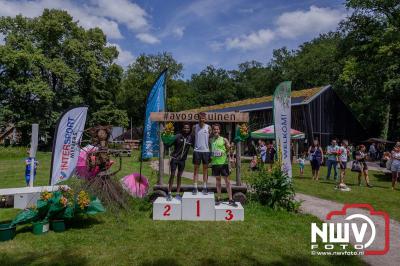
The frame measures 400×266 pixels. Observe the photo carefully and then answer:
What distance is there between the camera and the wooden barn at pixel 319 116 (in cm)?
3103

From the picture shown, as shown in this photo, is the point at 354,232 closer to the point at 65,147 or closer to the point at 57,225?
the point at 57,225

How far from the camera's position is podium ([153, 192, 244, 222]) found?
7.73 metres

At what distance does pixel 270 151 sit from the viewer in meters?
19.0

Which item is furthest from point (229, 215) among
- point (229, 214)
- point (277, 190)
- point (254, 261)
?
point (254, 261)

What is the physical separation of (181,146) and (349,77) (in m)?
27.6

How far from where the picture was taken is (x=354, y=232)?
7.13 m

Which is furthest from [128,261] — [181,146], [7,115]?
[7,115]

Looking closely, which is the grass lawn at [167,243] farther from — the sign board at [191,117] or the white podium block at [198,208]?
the sign board at [191,117]

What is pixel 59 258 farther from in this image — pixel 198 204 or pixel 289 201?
pixel 289 201

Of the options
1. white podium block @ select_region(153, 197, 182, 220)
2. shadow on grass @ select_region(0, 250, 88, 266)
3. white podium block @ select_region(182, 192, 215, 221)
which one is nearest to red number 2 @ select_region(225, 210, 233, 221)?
white podium block @ select_region(182, 192, 215, 221)

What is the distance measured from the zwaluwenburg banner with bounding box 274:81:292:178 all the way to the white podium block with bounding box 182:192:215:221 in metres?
3.00

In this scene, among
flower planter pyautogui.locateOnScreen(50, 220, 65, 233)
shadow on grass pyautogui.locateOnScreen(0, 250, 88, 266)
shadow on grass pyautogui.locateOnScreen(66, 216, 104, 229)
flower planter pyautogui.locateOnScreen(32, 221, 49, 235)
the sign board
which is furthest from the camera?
the sign board

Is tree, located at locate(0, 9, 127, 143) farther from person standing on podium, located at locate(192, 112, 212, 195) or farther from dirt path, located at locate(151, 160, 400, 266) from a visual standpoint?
dirt path, located at locate(151, 160, 400, 266)

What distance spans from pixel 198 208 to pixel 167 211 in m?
0.73
